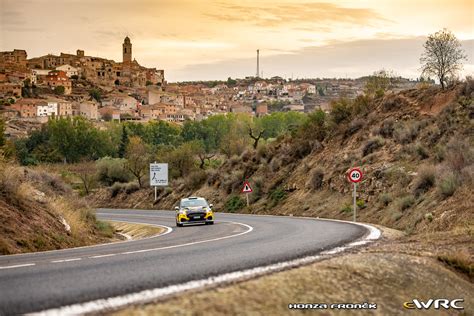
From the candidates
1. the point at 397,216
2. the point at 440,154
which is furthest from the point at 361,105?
the point at 397,216

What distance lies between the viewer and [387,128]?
39594 mm

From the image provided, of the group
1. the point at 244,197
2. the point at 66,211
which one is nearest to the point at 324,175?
the point at 244,197

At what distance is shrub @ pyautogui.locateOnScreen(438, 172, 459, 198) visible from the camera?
2277 cm

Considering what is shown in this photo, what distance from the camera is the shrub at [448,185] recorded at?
22.8 metres

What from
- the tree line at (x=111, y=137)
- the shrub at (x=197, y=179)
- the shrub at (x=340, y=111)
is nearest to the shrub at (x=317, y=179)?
the shrub at (x=340, y=111)

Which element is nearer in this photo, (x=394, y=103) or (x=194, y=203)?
(x=194, y=203)

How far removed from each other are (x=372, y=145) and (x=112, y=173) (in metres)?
51.2

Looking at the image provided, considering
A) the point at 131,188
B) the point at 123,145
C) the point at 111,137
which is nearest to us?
the point at 131,188

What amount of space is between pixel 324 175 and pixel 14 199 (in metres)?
22.7

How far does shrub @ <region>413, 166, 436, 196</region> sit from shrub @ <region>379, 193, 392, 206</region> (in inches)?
83.3

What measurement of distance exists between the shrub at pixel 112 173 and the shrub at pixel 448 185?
6165cm

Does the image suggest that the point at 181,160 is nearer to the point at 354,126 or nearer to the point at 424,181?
the point at 354,126

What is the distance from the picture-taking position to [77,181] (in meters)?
98.2

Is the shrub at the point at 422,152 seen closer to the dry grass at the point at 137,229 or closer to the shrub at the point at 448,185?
the shrub at the point at 448,185
